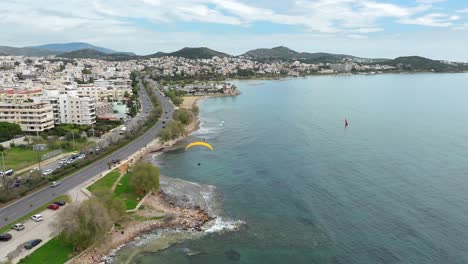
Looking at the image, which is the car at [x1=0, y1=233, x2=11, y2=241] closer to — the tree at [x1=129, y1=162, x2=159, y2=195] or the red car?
the red car

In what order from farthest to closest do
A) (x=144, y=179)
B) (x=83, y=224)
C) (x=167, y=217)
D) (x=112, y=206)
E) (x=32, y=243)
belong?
(x=144, y=179)
(x=167, y=217)
(x=112, y=206)
(x=32, y=243)
(x=83, y=224)

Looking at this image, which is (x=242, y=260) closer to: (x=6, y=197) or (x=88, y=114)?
(x=6, y=197)

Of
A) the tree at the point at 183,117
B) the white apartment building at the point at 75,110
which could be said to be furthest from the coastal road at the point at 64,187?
the white apartment building at the point at 75,110

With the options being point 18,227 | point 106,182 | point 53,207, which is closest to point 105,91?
point 106,182

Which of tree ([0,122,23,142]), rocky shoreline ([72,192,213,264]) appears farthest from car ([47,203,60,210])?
tree ([0,122,23,142])

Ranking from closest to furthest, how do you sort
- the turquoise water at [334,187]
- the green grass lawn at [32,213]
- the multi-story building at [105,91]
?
1. the turquoise water at [334,187]
2. the green grass lawn at [32,213]
3. the multi-story building at [105,91]

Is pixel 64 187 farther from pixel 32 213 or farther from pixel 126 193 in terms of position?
pixel 126 193

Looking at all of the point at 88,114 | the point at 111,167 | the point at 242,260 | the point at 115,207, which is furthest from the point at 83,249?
the point at 88,114

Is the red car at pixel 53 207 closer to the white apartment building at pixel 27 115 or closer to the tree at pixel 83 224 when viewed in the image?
the tree at pixel 83 224
